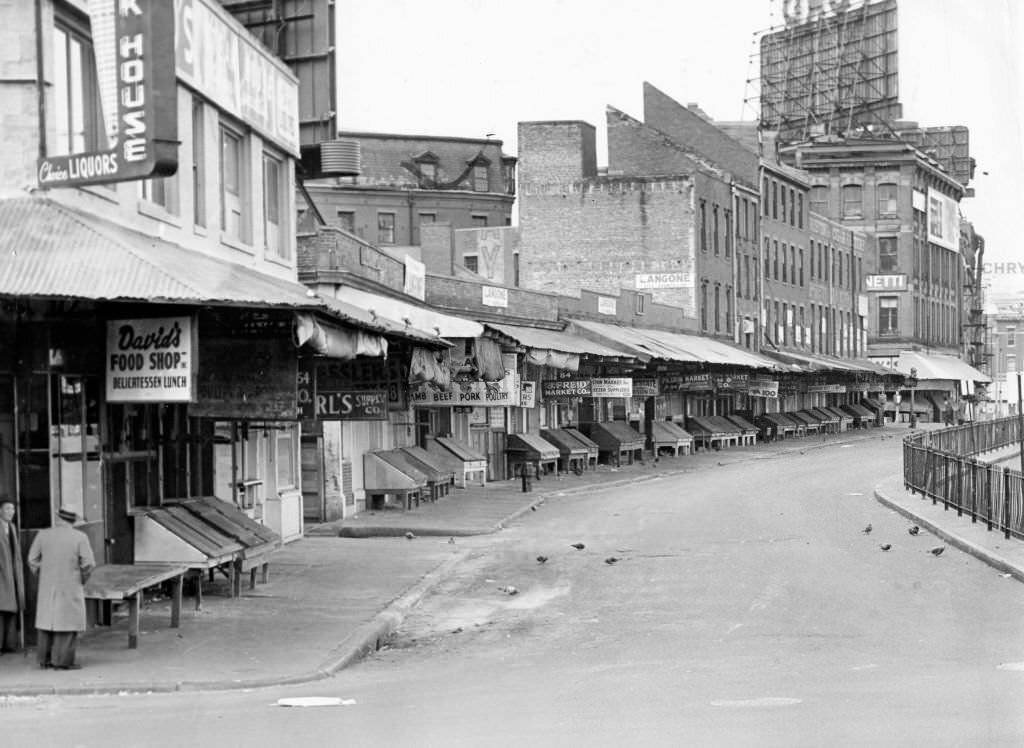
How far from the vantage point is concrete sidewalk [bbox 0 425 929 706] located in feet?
39.5

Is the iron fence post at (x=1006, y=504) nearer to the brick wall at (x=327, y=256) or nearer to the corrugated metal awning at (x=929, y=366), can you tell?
the brick wall at (x=327, y=256)

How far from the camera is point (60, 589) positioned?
12273 millimetres

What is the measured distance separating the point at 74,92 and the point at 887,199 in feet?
283

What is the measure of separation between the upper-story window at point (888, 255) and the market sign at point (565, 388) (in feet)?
192

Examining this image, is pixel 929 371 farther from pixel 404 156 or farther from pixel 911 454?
pixel 911 454

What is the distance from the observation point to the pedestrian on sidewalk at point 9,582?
1273 centimetres

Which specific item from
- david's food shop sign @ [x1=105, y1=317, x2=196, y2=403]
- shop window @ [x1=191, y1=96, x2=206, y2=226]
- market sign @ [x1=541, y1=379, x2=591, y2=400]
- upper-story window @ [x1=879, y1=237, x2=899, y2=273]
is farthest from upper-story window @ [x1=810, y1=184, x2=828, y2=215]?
david's food shop sign @ [x1=105, y1=317, x2=196, y2=403]

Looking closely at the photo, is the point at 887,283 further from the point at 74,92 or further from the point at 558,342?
the point at 74,92

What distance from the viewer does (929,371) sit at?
95375 mm

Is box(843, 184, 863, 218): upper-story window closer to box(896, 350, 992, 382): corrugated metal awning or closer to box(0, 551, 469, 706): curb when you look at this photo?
box(896, 350, 992, 382): corrugated metal awning

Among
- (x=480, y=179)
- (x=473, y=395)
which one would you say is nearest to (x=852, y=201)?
(x=480, y=179)

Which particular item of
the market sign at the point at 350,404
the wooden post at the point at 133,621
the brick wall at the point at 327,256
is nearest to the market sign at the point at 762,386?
the brick wall at the point at 327,256

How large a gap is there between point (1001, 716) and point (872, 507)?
2279 centimetres

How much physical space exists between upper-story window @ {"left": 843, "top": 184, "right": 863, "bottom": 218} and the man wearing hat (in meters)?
88.0
